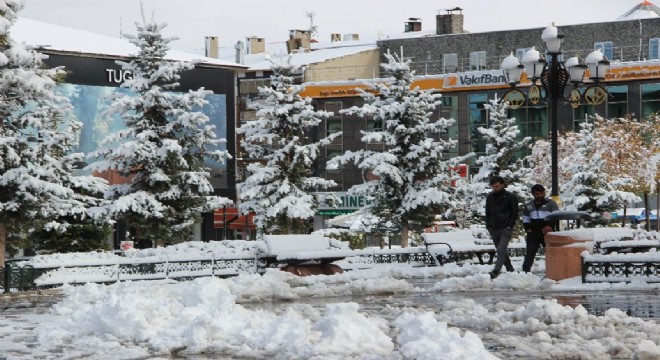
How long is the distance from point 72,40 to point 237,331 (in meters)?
55.1

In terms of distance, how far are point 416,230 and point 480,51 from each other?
40277 mm

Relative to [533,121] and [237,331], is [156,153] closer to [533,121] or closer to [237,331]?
[237,331]

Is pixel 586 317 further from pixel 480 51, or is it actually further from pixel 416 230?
pixel 480 51

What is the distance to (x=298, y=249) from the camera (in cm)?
2466

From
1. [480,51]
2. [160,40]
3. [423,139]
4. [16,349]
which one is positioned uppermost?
[480,51]

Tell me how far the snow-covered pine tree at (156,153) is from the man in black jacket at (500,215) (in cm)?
1892

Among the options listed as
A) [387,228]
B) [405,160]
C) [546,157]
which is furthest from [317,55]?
[405,160]

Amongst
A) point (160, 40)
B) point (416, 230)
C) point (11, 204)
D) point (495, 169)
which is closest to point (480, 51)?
point (495, 169)

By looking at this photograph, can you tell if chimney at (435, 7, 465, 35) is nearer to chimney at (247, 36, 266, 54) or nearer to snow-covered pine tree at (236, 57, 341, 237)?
chimney at (247, 36, 266, 54)

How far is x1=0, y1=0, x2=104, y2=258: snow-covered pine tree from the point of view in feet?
92.5

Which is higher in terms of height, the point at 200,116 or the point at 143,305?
the point at 200,116

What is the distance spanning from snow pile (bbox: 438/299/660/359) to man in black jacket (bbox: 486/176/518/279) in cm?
605

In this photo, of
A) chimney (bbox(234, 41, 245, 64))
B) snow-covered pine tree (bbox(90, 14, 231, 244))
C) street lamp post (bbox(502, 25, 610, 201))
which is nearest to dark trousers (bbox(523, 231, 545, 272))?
street lamp post (bbox(502, 25, 610, 201))

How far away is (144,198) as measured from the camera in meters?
38.9
